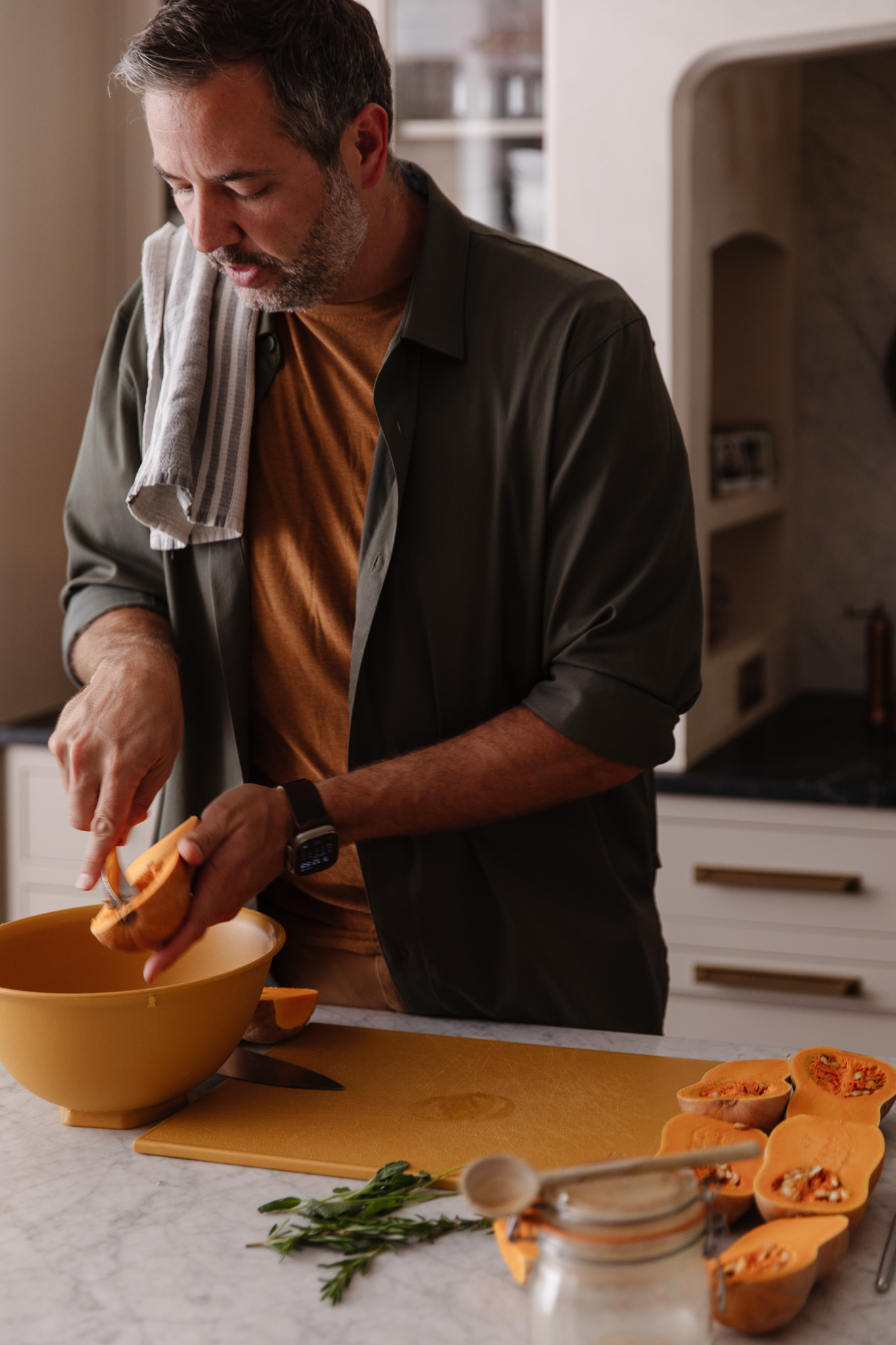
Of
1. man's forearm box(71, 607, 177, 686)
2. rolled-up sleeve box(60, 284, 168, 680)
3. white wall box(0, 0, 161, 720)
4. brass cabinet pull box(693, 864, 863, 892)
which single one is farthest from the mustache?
white wall box(0, 0, 161, 720)

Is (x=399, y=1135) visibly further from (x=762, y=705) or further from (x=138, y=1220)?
(x=762, y=705)

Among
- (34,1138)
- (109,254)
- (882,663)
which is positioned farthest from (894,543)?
(34,1138)

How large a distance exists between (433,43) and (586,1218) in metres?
2.37

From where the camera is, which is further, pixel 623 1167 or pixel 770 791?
pixel 770 791

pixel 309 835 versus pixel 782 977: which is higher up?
pixel 309 835

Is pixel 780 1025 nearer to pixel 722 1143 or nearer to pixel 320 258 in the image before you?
pixel 722 1143

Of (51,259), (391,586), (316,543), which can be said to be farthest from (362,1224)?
(51,259)

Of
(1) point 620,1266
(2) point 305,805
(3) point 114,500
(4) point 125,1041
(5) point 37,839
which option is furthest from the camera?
(5) point 37,839

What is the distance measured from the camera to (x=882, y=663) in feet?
9.26

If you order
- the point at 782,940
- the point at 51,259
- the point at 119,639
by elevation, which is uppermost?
the point at 51,259

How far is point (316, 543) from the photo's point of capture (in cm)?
140

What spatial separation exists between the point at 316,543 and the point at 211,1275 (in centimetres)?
76

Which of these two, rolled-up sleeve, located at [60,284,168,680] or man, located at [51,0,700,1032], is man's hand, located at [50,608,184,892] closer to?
man, located at [51,0,700,1032]

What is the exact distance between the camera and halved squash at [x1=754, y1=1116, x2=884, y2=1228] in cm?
83
